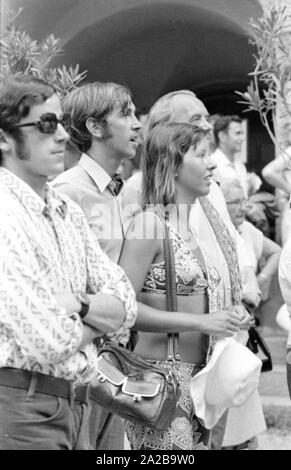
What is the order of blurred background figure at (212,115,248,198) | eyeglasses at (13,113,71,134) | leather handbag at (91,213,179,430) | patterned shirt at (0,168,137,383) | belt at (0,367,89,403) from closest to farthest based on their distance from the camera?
patterned shirt at (0,168,137,383), belt at (0,367,89,403), eyeglasses at (13,113,71,134), leather handbag at (91,213,179,430), blurred background figure at (212,115,248,198)

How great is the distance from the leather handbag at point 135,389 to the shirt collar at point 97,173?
2.92 ft

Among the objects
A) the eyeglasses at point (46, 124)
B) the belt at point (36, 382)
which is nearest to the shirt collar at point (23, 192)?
the eyeglasses at point (46, 124)

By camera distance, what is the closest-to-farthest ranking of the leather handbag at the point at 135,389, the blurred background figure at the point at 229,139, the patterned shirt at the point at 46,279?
the patterned shirt at the point at 46,279
the leather handbag at the point at 135,389
the blurred background figure at the point at 229,139

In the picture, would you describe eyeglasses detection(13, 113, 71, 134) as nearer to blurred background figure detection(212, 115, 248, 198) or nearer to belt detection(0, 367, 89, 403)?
belt detection(0, 367, 89, 403)

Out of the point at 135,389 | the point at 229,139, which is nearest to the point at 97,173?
the point at 135,389

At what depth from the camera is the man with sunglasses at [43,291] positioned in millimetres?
3314

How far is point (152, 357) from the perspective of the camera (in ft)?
14.9

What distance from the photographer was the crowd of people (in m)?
3.39

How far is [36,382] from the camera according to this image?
3441mm

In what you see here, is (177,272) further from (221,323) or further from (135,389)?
(135,389)

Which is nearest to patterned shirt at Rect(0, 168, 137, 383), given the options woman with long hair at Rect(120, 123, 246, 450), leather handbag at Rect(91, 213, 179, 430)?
leather handbag at Rect(91, 213, 179, 430)

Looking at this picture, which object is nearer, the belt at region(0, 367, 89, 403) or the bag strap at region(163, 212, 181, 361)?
the belt at region(0, 367, 89, 403)

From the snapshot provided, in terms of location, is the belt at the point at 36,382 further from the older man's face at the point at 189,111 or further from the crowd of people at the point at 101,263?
the older man's face at the point at 189,111
